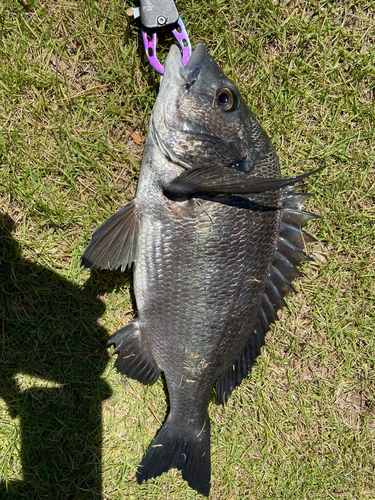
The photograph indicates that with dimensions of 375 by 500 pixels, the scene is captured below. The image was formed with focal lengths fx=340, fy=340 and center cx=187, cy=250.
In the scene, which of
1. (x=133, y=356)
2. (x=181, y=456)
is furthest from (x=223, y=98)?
(x=181, y=456)

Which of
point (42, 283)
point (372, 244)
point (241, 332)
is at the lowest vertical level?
point (372, 244)

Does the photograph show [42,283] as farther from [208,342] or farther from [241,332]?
[241,332]

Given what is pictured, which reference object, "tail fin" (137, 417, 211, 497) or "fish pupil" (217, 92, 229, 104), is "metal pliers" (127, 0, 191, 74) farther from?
"tail fin" (137, 417, 211, 497)

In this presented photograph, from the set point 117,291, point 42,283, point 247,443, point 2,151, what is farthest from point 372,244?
point 2,151

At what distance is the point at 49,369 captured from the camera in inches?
88.0

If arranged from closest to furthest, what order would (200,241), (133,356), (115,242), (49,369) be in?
(200,241) → (115,242) → (133,356) → (49,369)

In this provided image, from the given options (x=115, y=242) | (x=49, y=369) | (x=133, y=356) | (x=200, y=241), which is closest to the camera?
(x=200, y=241)

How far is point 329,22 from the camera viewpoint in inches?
92.1

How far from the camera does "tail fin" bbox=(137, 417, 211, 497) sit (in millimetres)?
2127

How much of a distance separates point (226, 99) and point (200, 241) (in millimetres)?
741

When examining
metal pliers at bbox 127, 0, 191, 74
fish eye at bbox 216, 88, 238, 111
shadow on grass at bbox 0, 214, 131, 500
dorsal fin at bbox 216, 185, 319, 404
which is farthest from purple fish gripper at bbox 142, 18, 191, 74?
shadow on grass at bbox 0, 214, 131, 500

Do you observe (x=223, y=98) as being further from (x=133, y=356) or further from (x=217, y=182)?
(x=133, y=356)

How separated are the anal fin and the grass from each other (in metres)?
0.32

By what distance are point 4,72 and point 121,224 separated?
1.21 metres
